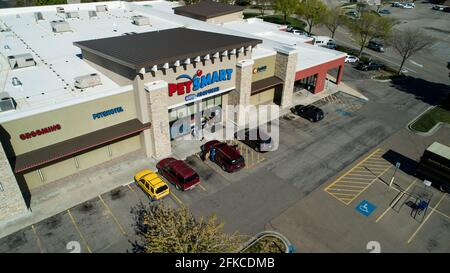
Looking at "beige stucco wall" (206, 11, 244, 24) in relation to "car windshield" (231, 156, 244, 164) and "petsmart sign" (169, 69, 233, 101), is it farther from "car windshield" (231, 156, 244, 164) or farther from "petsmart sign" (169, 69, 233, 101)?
"car windshield" (231, 156, 244, 164)

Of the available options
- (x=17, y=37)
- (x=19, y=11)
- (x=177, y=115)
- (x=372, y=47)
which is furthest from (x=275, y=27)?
(x=19, y=11)

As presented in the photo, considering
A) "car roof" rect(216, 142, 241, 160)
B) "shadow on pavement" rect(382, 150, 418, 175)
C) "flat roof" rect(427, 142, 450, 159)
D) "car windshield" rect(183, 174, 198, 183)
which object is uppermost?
"flat roof" rect(427, 142, 450, 159)

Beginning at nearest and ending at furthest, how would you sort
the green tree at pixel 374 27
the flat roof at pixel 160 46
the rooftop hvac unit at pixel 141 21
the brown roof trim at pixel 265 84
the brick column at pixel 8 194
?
1. the brick column at pixel 8 194
2. the flat roof at pixel 160 46
3. the brown roof trim at pixel 265 84
4. the rooftop hvac unit at pixel 141 21
5. the green tree at pixel 374 27

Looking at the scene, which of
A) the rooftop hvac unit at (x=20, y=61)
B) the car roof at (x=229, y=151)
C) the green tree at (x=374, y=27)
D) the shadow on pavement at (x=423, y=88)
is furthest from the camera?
the green tree at (x=374, y=27)

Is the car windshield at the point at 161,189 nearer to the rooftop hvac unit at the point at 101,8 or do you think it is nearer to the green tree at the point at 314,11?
the rooftop hvac unit at the point at 101,8

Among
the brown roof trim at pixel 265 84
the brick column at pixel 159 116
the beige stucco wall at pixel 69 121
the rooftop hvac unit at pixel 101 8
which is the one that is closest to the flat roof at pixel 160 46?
the brick column at pixel 159 116

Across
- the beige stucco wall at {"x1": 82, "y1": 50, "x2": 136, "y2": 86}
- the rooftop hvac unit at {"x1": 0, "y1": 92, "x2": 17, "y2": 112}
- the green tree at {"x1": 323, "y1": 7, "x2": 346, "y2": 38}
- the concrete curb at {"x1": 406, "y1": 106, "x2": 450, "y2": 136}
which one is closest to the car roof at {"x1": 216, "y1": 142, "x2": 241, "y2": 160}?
the beige stucco wall at {"x1": 82, "y1": 50, "x2": 136, "y2": 86}

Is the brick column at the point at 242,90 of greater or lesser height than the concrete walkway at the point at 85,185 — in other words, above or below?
above

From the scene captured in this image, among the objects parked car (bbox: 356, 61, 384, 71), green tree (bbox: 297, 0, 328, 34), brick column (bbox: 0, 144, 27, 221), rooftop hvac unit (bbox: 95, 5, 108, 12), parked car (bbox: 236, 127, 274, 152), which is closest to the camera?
brick column (bbox: 0, 144, 27, 221)
